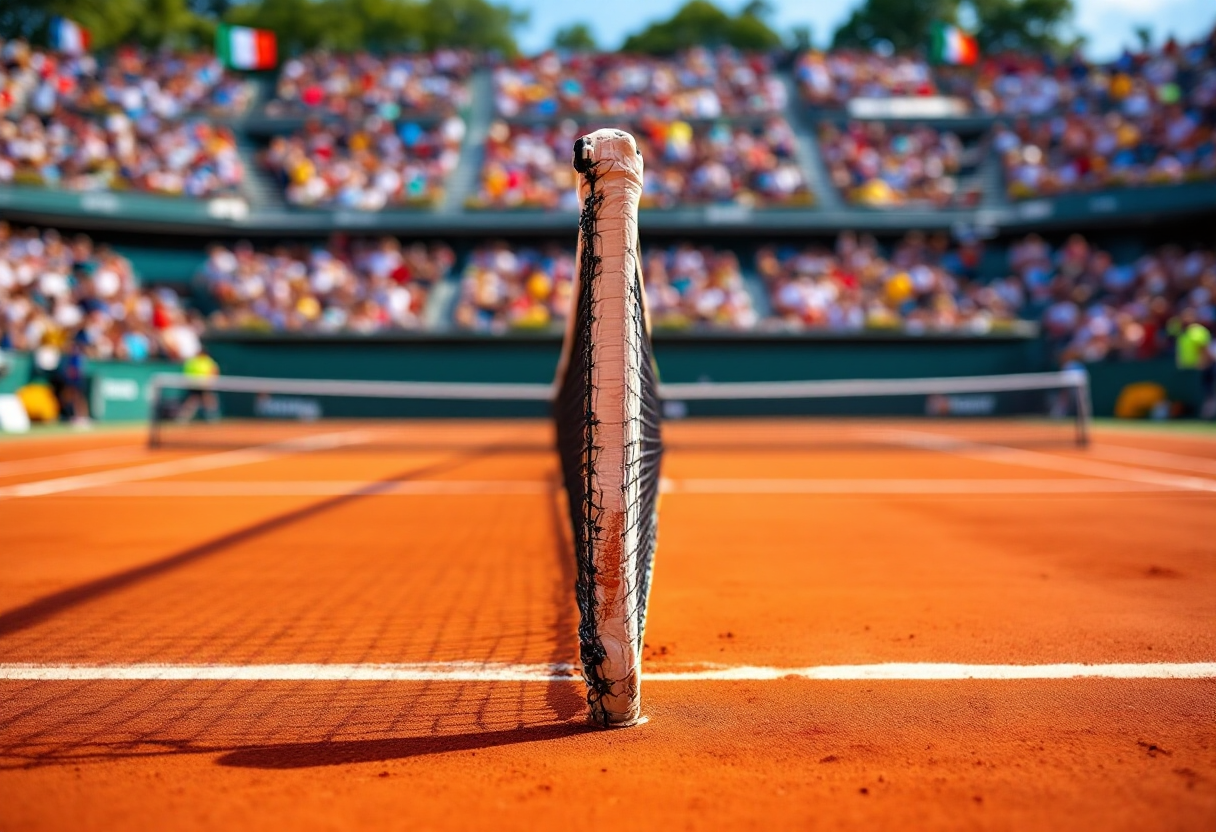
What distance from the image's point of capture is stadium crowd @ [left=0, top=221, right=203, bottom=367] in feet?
61.3

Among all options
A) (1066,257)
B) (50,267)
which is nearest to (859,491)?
(1066,257)

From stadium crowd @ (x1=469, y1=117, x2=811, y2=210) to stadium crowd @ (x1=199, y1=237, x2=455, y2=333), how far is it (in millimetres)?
2758

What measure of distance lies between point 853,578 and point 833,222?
20034 millimetres

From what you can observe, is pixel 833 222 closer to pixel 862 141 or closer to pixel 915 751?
pixel 862 141

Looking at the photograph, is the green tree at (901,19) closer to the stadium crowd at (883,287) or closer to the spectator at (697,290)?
the stadium crowd at (883,287)

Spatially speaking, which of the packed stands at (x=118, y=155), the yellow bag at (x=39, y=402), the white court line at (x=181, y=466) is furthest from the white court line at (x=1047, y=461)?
the packed stands at (x=118, y=155)

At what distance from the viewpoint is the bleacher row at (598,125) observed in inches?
925

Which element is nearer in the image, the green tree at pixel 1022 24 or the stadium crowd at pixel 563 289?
the stadium crowd at pixel 563 289

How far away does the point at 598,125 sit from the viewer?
2686 cm

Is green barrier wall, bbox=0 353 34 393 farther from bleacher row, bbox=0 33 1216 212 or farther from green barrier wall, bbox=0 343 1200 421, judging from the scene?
bleacher row, bbox=0 33 1216 212

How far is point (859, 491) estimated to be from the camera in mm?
8016

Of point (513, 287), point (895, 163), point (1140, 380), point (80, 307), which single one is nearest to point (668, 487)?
point (1140, 380)

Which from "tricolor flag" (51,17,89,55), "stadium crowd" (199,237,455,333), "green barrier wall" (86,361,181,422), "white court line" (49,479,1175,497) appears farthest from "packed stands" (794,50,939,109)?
"tricolor flag" (51,17,89,55)

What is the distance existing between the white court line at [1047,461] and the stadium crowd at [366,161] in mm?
15077
